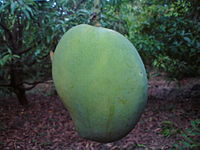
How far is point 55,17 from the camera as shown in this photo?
2.79 meters

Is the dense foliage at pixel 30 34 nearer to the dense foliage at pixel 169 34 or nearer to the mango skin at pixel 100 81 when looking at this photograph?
the dense foliage at pixel 169 34

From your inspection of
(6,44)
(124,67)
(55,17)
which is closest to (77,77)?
(124,67)

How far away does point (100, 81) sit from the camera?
926 millimetres

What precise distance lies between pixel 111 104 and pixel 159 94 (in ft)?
14.9

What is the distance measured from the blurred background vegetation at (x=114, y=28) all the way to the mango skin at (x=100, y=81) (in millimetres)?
1542

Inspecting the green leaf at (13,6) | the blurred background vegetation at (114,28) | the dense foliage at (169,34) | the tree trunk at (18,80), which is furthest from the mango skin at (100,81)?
the tree trunk at (18,80)

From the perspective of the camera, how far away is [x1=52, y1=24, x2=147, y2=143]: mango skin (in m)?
0.94

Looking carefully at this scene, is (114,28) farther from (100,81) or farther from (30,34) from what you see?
(100,81)

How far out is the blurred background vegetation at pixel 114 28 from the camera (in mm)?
2766

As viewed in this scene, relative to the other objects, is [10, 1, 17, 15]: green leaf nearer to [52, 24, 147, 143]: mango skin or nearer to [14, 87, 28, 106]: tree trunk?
[52, 24, 147, 143]: mango skin

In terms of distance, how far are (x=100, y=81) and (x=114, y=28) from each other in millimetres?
2521

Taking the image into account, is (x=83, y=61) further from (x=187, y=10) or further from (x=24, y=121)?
(x=24, y=121)

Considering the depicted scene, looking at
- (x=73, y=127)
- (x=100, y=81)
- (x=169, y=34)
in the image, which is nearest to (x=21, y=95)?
(x=73, y=127)

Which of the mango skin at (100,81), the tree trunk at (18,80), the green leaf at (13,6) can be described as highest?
the green leaf at (13,6)
